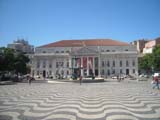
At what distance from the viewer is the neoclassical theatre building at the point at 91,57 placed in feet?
335

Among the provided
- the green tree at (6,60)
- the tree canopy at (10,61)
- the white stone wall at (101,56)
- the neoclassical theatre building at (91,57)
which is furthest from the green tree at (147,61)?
the green tree at (6,60)

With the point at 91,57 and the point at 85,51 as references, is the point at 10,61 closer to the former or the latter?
the point at 85,51

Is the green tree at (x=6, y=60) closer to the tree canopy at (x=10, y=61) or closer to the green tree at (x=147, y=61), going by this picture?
the tree canopy at (x=10, y=61)

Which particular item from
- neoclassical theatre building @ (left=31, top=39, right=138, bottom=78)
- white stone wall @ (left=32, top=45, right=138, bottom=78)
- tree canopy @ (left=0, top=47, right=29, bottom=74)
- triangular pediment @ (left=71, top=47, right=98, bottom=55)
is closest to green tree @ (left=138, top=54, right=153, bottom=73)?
white stone wall @ (left=32, top=45, right=138, bottom=78)

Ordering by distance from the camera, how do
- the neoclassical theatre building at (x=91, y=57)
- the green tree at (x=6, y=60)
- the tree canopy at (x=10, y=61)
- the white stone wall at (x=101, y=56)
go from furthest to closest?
the white stone wall at (x=101, y=56) → the neoclassical theatre building at (x=91, y=57) → the tree canopy at (x=10, y=61) → the green tree at (x=6, y=60)

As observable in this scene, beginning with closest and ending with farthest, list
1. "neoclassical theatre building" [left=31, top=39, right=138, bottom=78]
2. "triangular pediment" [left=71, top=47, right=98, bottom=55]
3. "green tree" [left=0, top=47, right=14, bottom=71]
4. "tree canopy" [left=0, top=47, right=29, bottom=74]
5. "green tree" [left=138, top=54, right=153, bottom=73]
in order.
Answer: "green tree" [left=0, top=47, right=14, bottom=71], "tree canopy" [left=0, top=47, right=29, bottom=74], "green tree" [left=138, top=54, right=153, bottom=73], "triangular pediment" [left=71, top=47, right=98, bottom=55], "neoclassical theatre building" [left=31, top=39, right=138, bottom=78]

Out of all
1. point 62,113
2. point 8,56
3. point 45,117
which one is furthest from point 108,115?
point 8,56

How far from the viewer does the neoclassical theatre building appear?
335ft

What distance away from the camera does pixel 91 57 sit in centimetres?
10181

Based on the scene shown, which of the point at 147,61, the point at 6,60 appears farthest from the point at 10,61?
the point at 147,61

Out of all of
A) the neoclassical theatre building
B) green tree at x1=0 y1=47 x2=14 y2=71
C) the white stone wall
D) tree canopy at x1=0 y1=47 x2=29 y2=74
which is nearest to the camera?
green tree at x1=0 y1=47 x2=14 y2=71

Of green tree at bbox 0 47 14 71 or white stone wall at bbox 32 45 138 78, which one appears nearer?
green tree at bbox 0 47 14 71

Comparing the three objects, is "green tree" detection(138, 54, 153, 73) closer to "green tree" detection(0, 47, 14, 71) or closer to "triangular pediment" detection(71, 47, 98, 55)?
"triangular pediment" detection(71, 47, 98, 55)

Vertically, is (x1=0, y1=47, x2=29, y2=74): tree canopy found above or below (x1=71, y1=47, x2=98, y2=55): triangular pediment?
below
